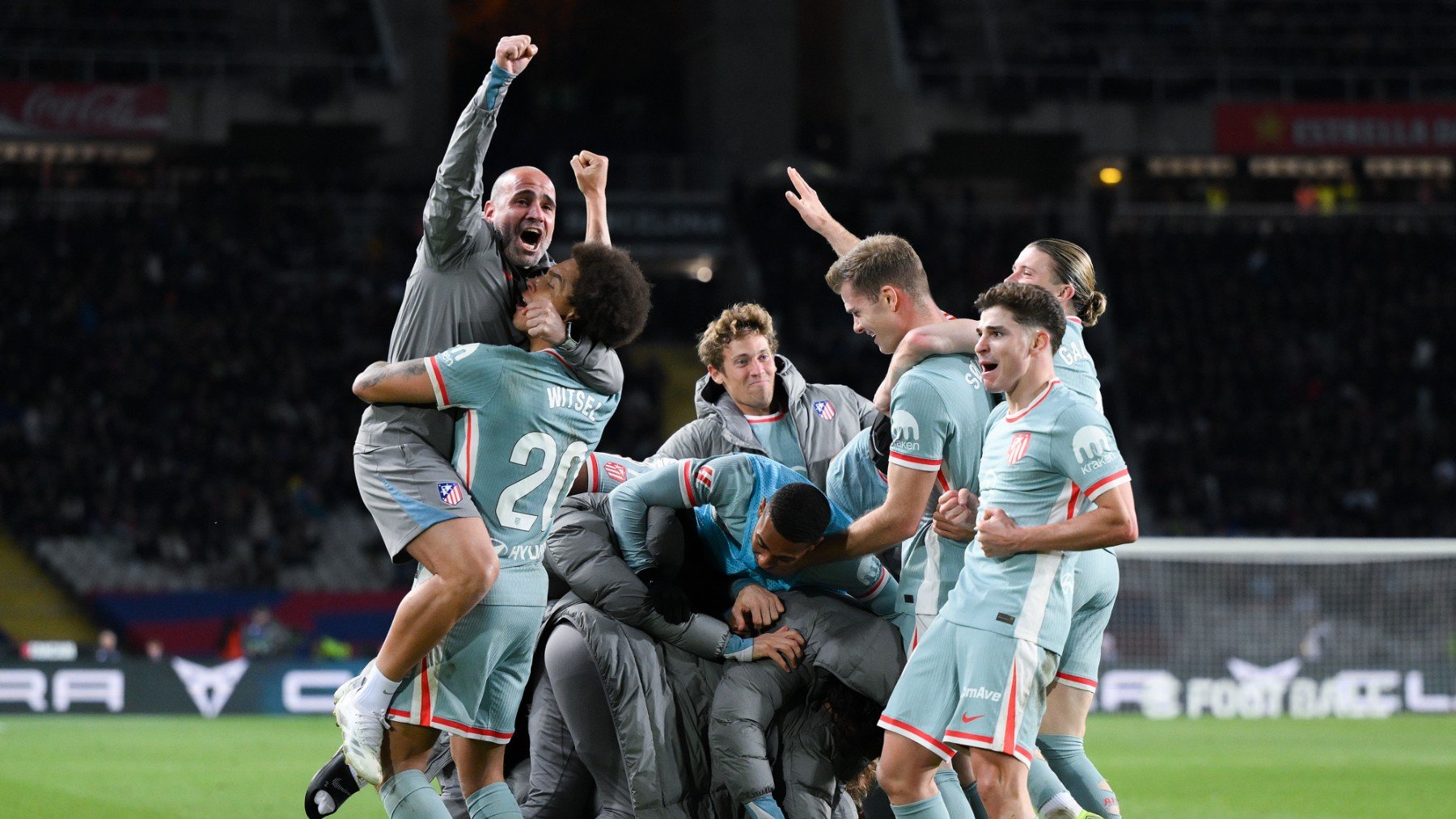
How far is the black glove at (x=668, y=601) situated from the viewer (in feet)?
18.9

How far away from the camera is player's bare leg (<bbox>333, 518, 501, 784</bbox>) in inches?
204

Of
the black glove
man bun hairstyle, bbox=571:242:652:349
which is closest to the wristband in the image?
the black glove

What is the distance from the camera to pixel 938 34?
27.7 meters

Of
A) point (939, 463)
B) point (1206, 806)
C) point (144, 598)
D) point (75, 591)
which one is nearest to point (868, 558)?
point (939, 463)

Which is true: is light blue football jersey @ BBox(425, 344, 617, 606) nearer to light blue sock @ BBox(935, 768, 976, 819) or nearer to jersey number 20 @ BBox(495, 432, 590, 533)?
jersey number 20 @ BBox(495, 432, 590, 533)

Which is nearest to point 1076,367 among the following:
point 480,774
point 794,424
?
point 794,424

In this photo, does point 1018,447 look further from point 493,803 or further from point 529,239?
point 493,803

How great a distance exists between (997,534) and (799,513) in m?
0.71

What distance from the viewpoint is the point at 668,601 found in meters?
5.75

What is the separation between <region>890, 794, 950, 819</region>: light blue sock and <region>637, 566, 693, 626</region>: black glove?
1074mm

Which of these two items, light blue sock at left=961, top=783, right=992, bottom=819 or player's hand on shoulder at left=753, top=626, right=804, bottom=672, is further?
light blue sock at left=961, top=783, right=992, bottom=819

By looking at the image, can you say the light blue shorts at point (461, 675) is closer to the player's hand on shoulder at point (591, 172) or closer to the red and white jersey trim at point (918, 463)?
the red and white jersey trim at point (918, 463)

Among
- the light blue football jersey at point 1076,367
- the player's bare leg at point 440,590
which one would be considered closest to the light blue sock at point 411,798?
the player's bare leg at point 440,590

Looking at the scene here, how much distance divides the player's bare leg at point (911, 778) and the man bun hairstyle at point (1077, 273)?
1.89 m
